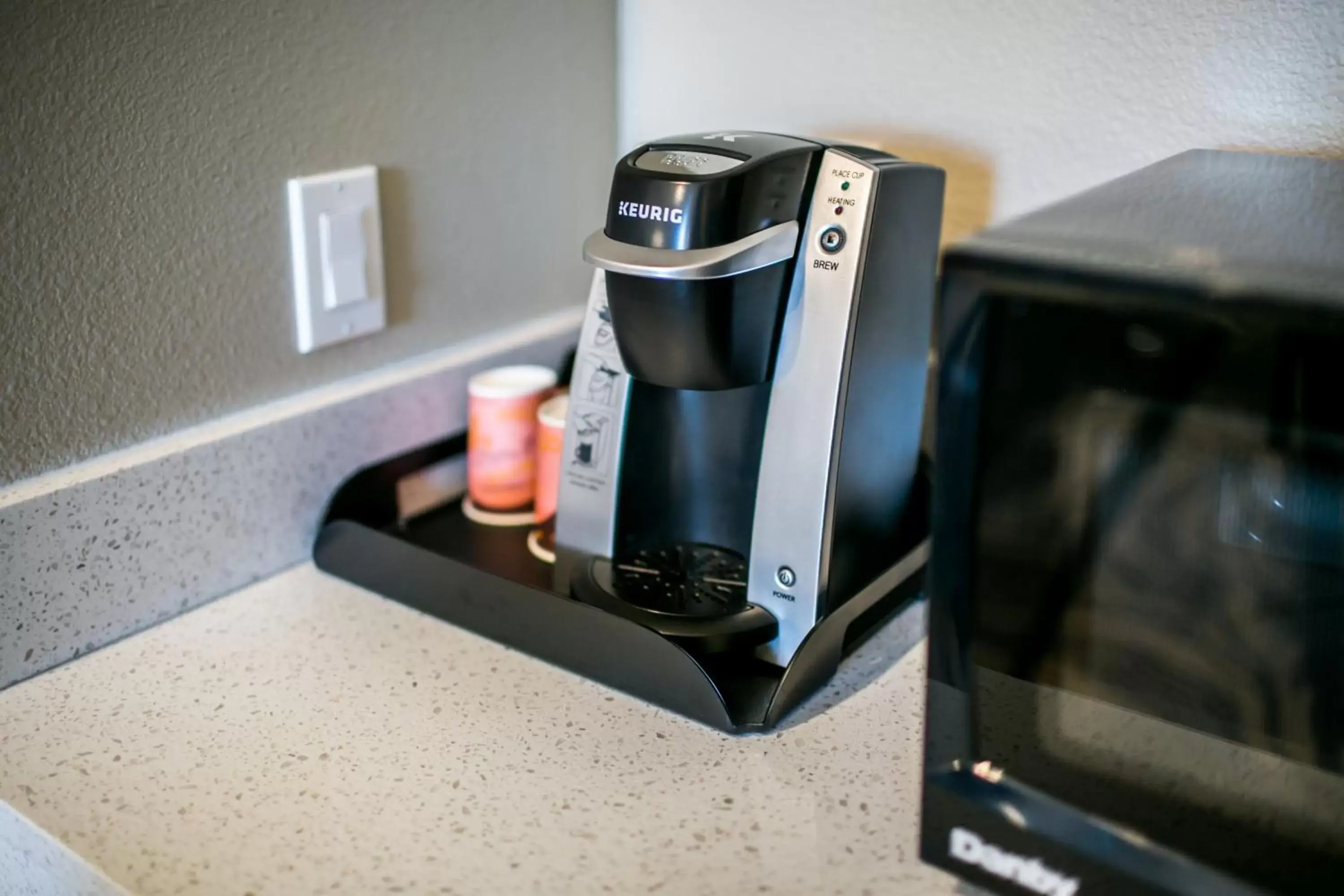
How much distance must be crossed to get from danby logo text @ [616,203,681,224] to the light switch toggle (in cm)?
25

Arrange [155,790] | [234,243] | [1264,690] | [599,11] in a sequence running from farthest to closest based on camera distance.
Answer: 1. [599,11]
2. [234,243]
3. [155,790]
4. [1264,690]

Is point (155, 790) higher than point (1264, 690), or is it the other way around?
point (1264, 690)

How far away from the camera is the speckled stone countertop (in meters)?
0.54

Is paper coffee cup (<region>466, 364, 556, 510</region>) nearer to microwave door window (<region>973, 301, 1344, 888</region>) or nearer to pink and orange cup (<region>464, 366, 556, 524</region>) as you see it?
pink and orange cup (<region>464, 366, 556, 524</region>)

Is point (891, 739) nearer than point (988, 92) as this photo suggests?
Yes

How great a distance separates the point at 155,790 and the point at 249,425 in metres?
0.25

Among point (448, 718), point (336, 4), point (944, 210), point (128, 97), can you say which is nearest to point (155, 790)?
point (448, 718)

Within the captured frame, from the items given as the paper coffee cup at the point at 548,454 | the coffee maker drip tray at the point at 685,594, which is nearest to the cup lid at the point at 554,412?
the paper coffee cup at the point at 548,454

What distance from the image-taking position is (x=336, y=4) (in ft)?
2.46

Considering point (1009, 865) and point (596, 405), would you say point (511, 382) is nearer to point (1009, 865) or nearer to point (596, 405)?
point (596, 405)

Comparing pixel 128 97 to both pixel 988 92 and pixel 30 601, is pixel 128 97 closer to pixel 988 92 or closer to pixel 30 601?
pixel 30 601

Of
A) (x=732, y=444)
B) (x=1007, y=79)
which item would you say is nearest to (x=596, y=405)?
(x=732, y=444)

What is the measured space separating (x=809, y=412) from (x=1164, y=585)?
0.73 ft

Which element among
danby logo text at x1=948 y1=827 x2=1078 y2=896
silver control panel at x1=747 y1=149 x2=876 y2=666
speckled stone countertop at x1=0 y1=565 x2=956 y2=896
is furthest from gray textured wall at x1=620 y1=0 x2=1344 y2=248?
danby logo text at x1=948 y1=827 x2=1078 y2=896
